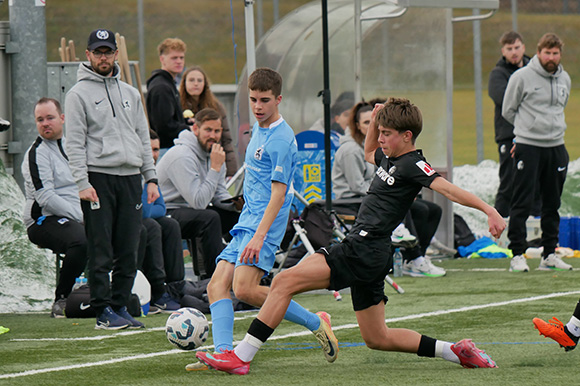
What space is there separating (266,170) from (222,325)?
96cm

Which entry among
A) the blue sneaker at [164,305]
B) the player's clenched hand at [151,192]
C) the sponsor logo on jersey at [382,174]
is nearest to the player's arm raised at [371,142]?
the sponsor logo on jersey at [382,174]

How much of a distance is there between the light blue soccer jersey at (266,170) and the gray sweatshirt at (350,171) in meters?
4.72

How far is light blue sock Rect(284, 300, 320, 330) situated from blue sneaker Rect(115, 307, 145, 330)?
2015mm

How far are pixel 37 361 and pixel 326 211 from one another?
4.06 metres

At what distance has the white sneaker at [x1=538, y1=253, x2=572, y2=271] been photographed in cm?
1143

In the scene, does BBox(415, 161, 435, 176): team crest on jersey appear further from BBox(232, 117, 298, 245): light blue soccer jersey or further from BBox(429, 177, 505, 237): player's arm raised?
BBox(232, 117, 298, 245): light blue soccer jersey

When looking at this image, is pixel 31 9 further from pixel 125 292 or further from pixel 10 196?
pixel 125 292

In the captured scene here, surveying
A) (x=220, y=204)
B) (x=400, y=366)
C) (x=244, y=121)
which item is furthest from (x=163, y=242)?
(x=244, y=121)

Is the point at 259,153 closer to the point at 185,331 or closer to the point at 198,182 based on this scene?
the point at 185,331

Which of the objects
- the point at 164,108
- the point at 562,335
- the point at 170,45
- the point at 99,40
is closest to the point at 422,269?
the point at 164,108

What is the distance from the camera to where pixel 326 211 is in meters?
10.1

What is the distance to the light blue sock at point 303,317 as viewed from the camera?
6.36 meters

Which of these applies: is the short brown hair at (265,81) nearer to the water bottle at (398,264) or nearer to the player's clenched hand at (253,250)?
the player's clenched hand at (253,250)

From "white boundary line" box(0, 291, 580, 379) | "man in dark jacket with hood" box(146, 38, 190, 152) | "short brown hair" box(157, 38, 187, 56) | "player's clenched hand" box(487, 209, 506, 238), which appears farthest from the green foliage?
"short brown hair" box(157, 38, 187, 56)
